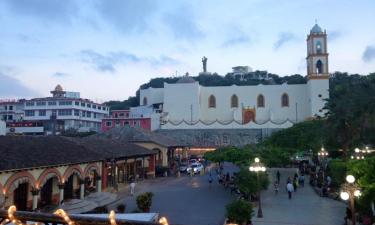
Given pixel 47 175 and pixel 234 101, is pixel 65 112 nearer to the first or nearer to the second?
pixel 234 101

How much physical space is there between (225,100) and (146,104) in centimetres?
1756

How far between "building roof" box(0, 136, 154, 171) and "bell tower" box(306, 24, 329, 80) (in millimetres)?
45962

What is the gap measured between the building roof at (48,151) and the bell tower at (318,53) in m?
46.0

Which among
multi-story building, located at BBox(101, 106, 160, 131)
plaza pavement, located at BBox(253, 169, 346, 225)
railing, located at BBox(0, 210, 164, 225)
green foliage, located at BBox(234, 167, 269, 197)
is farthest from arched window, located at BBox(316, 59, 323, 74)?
railing, located at BBox(0, 210, 164, 225)

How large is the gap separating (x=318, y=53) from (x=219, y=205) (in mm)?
50571

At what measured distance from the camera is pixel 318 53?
67438 millimetres

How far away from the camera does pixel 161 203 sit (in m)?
24.1

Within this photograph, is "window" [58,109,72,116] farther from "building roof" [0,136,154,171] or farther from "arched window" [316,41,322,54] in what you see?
"building roof" [0,136,154,171]

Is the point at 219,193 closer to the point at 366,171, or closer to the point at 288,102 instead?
the point at 366,171

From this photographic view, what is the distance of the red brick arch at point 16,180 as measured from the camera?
687 inches

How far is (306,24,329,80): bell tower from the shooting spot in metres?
67.5

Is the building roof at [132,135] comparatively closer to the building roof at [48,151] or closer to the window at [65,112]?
the building roof at [48,151]

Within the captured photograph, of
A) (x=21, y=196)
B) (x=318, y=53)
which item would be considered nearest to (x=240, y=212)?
(x=21, y=196)

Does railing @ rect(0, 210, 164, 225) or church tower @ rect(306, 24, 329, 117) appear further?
church tower @ rect(306, 24, 329, 117)
